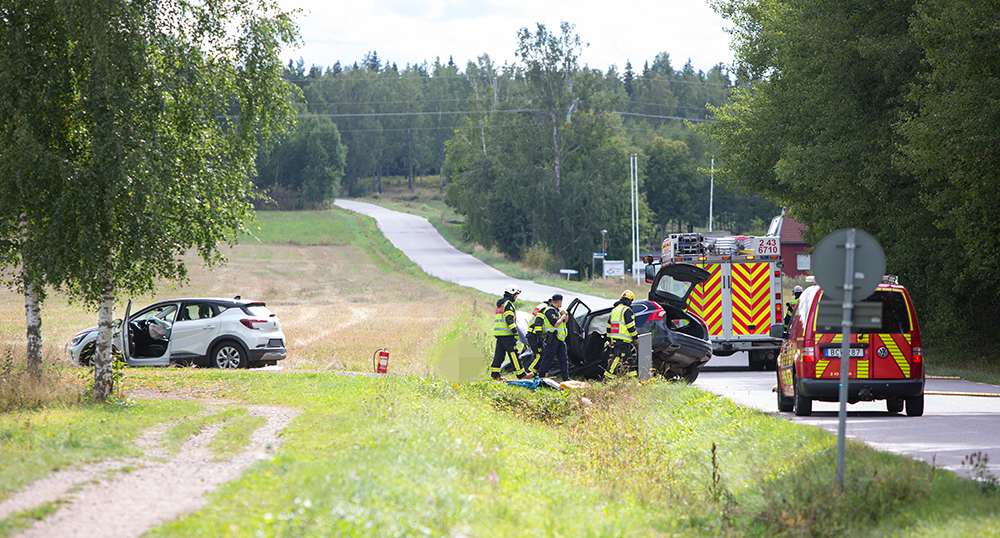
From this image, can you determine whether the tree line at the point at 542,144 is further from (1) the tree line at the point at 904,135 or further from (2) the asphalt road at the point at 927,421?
(2) the asphalt road at the point at 927,421

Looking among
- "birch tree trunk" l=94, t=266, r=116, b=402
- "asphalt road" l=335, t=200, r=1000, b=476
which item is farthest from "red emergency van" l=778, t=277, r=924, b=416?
"birch tree trunk" l=94, t=266, r=116, b=402

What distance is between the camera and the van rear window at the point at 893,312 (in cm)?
1147

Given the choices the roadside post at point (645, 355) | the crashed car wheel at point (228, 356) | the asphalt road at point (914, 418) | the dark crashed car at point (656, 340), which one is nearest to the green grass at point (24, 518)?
the asphalt road at point (914, 418)

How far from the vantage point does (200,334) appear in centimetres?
1778

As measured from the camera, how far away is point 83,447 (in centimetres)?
840

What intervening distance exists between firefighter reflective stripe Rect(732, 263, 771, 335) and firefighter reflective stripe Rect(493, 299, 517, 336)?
6.14 metres

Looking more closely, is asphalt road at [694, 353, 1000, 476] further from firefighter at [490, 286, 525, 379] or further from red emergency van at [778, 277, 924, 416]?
firefighter at [490, 286, 525, 379]

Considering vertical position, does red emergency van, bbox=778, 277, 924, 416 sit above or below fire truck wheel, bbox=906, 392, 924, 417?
above

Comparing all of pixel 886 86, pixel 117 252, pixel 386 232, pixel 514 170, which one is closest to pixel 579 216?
pixel 514 170

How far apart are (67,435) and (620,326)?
27.9 ft

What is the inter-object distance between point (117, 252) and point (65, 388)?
6.86 ft

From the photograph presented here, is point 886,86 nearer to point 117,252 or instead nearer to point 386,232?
point 117,252

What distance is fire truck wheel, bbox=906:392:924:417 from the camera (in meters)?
11.8

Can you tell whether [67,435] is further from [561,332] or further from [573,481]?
[561,332]
